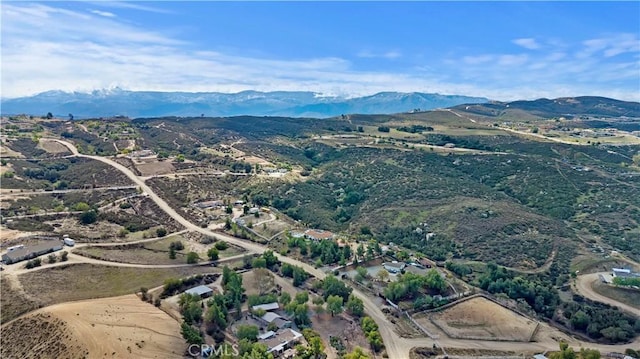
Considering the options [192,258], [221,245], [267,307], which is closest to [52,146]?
[221,245]

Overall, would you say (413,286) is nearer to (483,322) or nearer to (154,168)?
(483,322)

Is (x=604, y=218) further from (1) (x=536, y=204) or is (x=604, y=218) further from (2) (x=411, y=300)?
(2) (x=411, y=300)

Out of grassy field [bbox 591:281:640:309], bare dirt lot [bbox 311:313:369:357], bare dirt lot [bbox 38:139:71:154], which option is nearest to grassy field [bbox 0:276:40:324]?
bare dirt lot [bbox 311:313:369:357]

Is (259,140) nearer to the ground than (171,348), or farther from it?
farther from it

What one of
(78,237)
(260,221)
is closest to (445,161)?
(260,221)

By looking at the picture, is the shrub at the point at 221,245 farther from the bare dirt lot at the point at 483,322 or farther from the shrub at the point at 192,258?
the bare dirt lot at the point at 483,322

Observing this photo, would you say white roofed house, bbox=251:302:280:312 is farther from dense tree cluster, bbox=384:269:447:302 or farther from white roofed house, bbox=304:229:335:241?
white roofed house, bbox=304:229:335:241
